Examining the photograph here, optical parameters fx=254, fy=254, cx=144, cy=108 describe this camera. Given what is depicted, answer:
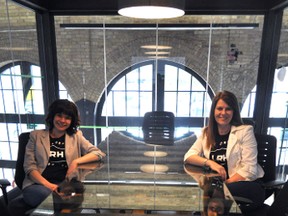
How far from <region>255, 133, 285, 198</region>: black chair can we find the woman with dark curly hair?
1.34 metres

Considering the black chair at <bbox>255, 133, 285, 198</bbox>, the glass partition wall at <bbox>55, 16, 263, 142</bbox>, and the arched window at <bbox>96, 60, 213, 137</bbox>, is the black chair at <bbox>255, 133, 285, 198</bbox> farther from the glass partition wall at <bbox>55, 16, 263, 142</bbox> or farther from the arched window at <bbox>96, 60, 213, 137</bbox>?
the arched window at <bbox>96, 60, 213, 137</bbox>

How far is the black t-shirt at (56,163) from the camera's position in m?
1.94

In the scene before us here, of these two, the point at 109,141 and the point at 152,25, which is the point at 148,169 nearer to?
the point at 109,141

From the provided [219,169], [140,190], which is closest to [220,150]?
[219,169]

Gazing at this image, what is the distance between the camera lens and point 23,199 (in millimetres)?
1757

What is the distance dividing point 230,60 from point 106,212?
11.1 ft

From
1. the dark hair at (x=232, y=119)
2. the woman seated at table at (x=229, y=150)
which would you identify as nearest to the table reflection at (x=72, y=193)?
the woman seated at table at (x=229, y=150)

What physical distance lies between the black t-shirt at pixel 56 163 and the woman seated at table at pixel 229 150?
3.23ft

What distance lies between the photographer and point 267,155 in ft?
6.73

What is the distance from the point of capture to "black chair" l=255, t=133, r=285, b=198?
194 centimetres

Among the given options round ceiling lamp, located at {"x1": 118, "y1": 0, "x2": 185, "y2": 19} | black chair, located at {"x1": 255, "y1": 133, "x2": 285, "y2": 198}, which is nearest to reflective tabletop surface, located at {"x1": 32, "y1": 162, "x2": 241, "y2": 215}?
black chair, located at {"x1": 255, "y1": 133, "x2": 285, "y2": 198}

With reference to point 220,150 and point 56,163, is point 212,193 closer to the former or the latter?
point 220,150

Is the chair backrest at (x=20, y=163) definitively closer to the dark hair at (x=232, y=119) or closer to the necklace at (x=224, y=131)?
the dark hair at (x=232, y=119)

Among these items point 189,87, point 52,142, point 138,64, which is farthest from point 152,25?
point 52,142
